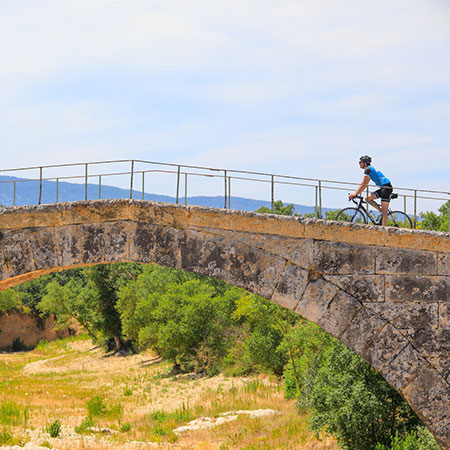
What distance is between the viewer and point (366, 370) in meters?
16.2

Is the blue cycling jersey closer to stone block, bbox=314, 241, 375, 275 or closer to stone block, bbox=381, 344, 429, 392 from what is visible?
stone block, bbox=314, 241, 375, 275

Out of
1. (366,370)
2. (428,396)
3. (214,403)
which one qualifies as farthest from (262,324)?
(428,396)

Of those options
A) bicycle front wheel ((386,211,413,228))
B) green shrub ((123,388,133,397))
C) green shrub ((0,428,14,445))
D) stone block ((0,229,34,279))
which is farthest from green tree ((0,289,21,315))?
bicycle front wheel ((386,211,413,228))

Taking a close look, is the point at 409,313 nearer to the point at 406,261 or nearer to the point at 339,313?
the point at 406,261

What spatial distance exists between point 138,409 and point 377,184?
19.4 m

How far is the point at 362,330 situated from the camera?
1082 centimetres

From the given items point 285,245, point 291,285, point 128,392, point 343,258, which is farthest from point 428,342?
point 128,392

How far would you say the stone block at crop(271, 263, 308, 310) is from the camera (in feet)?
35.5

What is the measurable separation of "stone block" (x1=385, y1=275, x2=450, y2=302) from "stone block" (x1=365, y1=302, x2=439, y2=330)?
0.11 m

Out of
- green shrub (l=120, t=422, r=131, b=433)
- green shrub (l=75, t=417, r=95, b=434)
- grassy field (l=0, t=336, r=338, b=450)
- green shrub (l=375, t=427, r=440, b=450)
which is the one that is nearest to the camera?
green shrub (l=375, t=427, r=440, b=450)

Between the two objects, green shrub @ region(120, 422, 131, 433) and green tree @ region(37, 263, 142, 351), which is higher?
green tree @ region(37, 263, 142, 351)

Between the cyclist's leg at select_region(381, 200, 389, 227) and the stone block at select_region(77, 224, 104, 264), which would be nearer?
the stone block at select_region(77, 224, 104, 264)

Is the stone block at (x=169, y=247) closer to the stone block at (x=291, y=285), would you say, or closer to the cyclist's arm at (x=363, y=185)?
the stone block at (x=291, y=285)

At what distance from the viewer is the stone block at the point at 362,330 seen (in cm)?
1081
